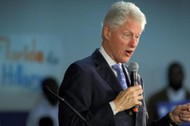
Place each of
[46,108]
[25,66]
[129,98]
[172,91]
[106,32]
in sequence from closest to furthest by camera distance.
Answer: [129,98] → [106,32] → [46,108] → [172,91] → [25,66]

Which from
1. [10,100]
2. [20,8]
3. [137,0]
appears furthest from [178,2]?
[10,100]

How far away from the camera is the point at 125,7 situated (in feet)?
8.64

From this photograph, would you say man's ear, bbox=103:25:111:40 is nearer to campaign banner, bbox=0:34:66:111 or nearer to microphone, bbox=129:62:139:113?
microphone, bbox=129:62:139:113

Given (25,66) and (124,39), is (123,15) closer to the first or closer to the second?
(124,39)

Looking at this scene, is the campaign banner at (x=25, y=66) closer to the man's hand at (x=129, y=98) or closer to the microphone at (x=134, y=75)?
the microphone at (x=134, y=75)

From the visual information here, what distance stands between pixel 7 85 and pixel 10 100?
0.62 feet

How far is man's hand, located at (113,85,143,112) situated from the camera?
2453mm

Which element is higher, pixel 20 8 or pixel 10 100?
pixel 20 8

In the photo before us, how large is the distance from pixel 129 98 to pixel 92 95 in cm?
19

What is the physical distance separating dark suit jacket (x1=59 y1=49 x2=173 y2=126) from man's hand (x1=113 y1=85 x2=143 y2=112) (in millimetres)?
60

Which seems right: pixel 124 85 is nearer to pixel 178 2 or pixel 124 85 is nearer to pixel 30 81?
pixel 30 81

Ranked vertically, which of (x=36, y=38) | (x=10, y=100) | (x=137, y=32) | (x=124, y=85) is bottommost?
(x=10, y=100)

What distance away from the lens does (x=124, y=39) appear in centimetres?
261

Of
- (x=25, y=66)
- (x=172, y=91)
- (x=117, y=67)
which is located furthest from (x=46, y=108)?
(x=117, y=67)
